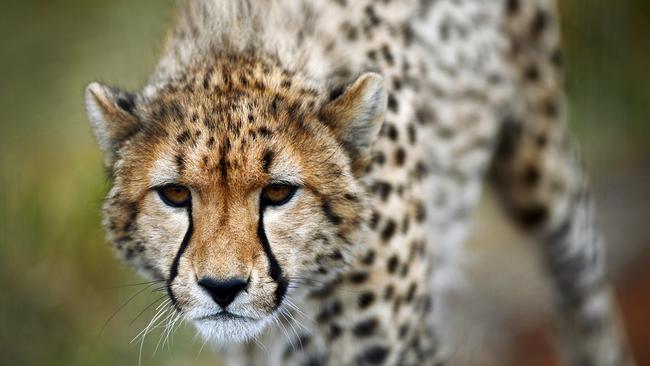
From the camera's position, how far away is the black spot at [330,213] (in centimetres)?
260

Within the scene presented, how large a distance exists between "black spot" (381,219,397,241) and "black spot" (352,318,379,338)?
244 mm

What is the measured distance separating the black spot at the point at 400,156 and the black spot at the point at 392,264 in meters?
0.30

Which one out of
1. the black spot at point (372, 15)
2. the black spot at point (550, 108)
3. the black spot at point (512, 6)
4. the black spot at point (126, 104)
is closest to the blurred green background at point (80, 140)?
the black spot at point (126, 104)

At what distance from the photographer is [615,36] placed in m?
6.27

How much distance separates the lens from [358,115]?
2.66 meters

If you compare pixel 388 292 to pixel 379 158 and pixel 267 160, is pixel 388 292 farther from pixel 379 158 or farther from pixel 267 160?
pixel 267 160

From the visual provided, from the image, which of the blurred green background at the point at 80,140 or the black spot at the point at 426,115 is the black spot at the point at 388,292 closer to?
the black spot at the point at 426,115

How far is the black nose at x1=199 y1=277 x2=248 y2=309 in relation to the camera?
2324 millimetres

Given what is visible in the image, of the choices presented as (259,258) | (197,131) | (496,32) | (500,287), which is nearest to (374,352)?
(259,258)

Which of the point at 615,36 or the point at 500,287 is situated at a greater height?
the point at 615,36

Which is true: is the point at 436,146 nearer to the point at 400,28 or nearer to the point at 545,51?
the point at 400,28

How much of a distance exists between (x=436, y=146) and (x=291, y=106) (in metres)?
1.00

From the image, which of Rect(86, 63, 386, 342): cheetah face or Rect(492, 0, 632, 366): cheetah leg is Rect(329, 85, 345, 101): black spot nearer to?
Rect(86, 63, 386, 342): cheetah face

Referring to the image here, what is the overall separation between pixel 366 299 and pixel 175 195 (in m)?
0.68
